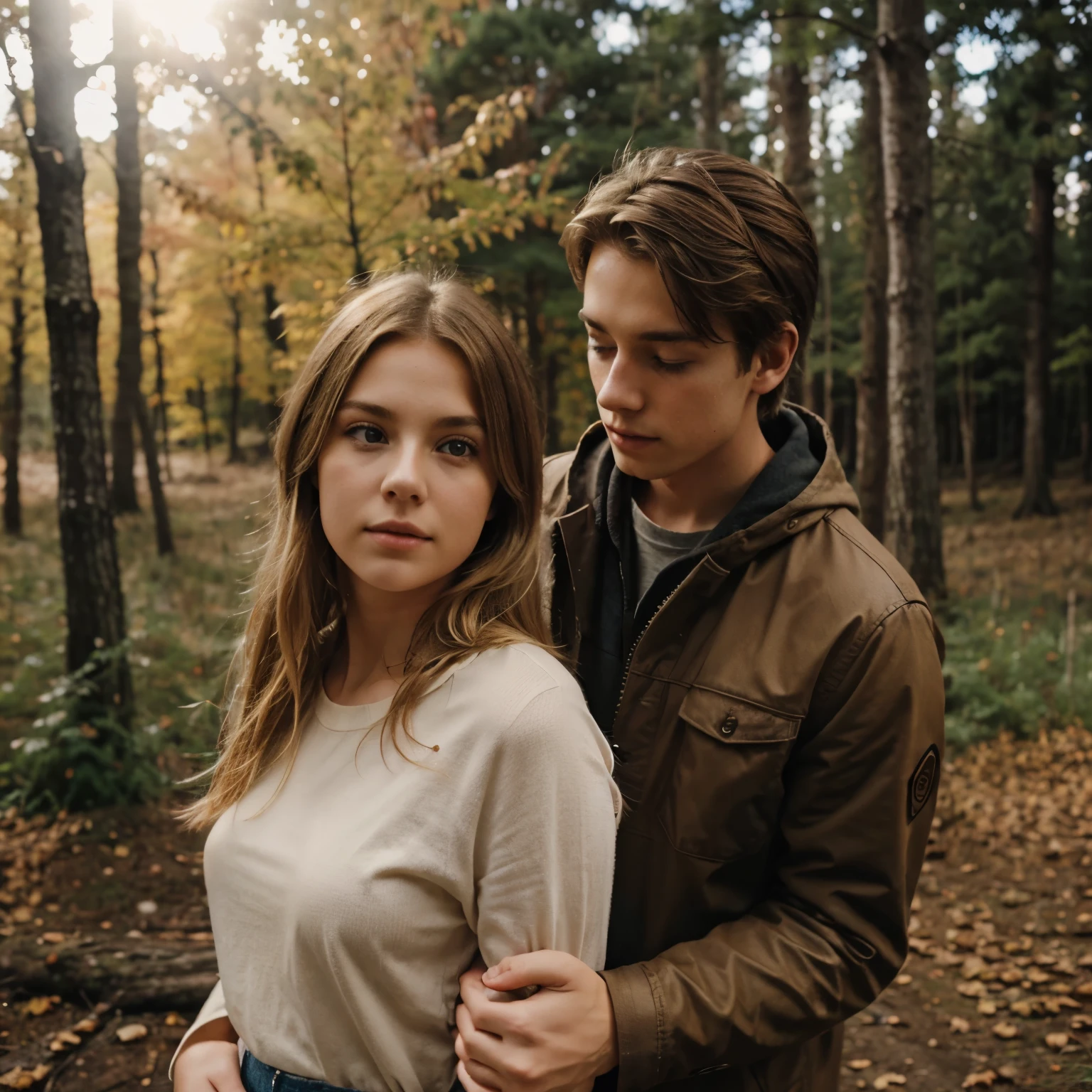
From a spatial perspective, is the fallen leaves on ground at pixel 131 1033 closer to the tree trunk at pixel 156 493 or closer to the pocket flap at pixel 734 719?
the pocket flap at pixel 734 719

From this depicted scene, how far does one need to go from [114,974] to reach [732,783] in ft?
11.2

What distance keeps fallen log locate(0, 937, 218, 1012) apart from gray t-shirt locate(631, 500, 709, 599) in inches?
116

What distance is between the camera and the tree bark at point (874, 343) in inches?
411

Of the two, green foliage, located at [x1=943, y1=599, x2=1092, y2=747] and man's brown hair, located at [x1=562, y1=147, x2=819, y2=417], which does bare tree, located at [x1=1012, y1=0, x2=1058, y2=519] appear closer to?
green foliage, located at [x1=943, y1=599, x2=1092, y2=747]

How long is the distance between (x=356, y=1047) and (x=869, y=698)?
117cm

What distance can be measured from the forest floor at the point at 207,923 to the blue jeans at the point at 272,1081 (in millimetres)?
1082

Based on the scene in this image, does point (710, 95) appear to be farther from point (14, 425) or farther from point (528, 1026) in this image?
point (528, 1026)

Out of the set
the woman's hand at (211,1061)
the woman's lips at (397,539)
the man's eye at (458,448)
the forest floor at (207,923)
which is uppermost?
the man's eye at (458,448)

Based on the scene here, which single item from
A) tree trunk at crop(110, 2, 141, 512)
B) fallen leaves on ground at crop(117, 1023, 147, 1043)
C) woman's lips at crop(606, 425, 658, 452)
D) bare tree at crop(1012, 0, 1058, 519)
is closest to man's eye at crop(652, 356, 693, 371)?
woman's lips at crop(606, 425, 658, 452)

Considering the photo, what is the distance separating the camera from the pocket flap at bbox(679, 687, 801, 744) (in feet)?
6.29

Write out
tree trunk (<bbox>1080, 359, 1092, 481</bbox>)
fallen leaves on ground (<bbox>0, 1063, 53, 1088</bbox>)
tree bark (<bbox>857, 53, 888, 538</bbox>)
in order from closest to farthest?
1. fallen leaves on ground (<bbox>0, 1063, 53, 1088</bbox>)
2. tree bark (<bbox>857, 53, 888, 538</bbox>)
3. tree trunk (<bbox>1080, 359, 1092, 481</bbox>)

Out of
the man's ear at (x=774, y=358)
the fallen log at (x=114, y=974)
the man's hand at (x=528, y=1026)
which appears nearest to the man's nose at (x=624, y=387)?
the man's ear at (x=774, y=358)

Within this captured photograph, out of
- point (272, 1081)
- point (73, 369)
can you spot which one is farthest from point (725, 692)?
point (73, 369)

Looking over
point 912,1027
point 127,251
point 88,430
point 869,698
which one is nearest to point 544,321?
point 127,251
